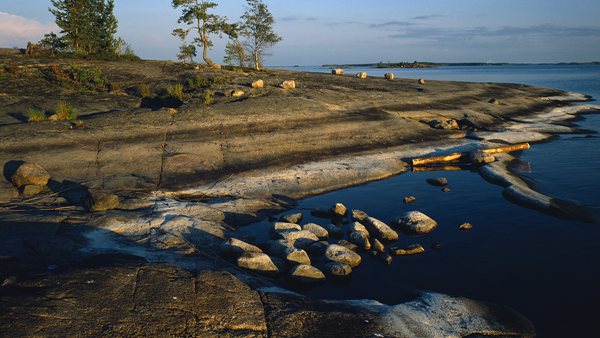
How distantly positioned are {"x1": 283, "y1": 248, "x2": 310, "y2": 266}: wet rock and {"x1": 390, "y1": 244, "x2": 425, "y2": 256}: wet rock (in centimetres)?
181

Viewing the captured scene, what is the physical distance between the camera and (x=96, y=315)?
3.46m

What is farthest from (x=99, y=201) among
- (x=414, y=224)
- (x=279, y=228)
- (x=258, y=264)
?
(x=414, y=224)

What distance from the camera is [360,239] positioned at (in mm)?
6773

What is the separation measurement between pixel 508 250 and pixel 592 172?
7325mm

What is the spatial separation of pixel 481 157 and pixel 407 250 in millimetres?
7385

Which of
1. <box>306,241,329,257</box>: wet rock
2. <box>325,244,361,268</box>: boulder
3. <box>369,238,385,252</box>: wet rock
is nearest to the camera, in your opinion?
<box>325,244,361,268</box>: boulder

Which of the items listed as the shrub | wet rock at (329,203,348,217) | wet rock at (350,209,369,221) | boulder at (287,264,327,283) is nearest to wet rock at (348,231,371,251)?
wet rock at (350,209,369,221)

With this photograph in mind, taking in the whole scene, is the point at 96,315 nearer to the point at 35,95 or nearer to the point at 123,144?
the point at 123,144

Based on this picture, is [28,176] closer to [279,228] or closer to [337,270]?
[279,228]

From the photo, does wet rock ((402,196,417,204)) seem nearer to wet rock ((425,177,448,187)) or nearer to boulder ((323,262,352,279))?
wet rock ((425,177,448,187))

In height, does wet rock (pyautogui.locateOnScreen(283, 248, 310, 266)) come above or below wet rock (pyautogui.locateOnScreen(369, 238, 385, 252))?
above

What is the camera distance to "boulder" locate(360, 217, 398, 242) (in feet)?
23.2

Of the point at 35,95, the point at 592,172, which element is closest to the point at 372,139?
the point at 592,172

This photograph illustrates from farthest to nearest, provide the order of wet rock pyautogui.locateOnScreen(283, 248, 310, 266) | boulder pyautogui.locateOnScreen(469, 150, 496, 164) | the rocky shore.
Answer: boulder pyautogui.locateOnScreen(469, 150, 496, 164) → wet rock pyautogui.locateOnScreen(283, 248, 310, 266) → the rocky shore
